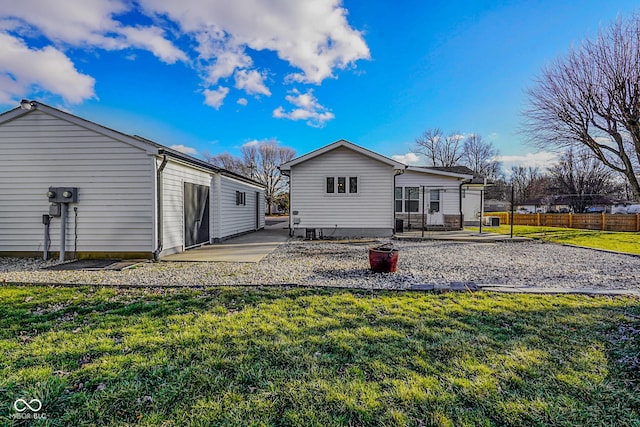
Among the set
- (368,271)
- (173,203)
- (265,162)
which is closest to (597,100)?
(368,271)

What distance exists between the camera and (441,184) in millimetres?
15898

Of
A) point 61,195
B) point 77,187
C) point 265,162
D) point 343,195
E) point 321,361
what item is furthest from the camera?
point 265,162

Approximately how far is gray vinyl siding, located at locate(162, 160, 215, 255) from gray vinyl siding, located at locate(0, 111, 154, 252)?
A: 0.46m

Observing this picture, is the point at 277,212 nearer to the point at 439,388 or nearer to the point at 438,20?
the point at 438,20

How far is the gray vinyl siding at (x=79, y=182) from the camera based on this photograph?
754 cm

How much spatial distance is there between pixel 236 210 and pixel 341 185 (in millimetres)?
5075

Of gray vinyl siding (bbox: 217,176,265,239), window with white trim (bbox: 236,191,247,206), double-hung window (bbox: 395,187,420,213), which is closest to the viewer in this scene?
gray vinyl siding (bbox: 217,176,265,239)

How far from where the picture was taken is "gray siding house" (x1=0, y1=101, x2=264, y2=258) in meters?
7.51


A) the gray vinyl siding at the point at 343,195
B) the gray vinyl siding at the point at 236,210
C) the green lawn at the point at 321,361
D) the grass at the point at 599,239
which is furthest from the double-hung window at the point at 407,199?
the green lawn at the point at 321,361

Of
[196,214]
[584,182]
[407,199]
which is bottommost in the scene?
[196,214]

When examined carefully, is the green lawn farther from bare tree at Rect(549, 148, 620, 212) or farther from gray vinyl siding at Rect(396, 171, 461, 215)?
bare tree at Rect(549, 148, 620, 212)

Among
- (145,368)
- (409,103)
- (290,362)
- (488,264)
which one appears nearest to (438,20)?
(409,103)

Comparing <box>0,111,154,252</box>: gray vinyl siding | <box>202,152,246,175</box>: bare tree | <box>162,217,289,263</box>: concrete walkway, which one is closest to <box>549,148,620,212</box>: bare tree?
<box>162,217,289,263</box>: concrete walkway

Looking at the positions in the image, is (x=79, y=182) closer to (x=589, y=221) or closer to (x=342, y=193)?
(x=342, y=193)
